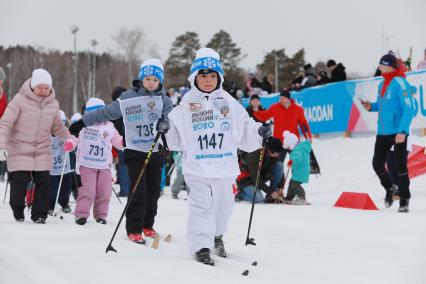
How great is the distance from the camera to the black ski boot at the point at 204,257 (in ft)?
13.8

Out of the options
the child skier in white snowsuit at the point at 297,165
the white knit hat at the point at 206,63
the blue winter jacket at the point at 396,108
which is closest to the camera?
the white knit hat at the point at 206,63

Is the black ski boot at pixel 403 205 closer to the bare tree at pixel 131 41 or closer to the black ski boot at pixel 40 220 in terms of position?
the black ski boot at pixel 40 220

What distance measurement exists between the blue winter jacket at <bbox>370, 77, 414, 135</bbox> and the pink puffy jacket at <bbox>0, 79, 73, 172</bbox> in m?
4.36

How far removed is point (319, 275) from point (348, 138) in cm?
1030

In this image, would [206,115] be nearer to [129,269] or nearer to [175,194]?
[129,269]

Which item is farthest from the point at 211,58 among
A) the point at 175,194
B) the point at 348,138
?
the point at 348,138

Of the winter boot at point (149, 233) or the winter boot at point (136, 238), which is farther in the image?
the winter boot at point (149, 233)

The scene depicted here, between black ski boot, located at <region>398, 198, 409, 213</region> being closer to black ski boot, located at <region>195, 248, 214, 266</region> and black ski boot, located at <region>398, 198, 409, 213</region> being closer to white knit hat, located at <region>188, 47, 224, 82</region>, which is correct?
white knit hat, located at <region>188, 47, 224, 82</region>

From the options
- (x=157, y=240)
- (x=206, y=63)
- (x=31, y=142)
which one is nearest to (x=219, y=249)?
(x=157, y=240)

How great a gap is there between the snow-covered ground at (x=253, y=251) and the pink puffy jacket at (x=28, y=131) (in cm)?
72

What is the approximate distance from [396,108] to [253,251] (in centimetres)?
370

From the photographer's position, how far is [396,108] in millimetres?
7609

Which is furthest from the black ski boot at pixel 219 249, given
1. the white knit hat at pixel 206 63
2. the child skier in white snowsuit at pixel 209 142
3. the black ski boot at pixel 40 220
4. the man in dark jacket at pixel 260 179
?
the man in dark jacket at pixel 260 179

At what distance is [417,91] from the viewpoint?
448 inches
